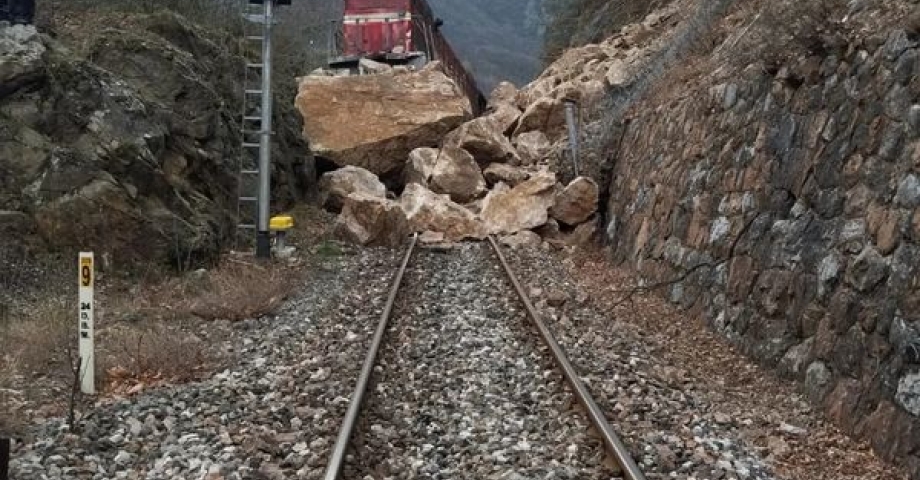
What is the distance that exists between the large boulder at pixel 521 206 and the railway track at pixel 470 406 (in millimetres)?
7516

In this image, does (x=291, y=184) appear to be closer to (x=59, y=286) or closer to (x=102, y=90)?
(x=102, y=90)

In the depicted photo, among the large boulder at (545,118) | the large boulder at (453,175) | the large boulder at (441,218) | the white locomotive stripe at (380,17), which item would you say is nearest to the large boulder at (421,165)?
the large boulder at (453,175)

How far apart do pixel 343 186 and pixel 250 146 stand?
713 cm

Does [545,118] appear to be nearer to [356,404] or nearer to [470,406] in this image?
[470,406]

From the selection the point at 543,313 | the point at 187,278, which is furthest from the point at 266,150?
the point at 543,313

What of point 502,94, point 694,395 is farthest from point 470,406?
point 502,94

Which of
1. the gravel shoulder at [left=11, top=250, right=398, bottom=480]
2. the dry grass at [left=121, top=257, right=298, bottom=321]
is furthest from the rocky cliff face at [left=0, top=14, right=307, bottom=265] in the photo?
the gravel shoulder at [left=11, top=250, right=398, bottom=480]

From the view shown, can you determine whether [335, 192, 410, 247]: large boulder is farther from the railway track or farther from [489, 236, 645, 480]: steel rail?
[489, 236, 645, 480]: steel rail

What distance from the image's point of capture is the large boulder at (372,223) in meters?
18.2

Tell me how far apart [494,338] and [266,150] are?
6711 mm

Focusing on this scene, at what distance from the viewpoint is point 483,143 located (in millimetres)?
23953

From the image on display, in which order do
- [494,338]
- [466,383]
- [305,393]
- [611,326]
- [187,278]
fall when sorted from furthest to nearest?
[187,278]
[611,326]
[494,338]
[466,383]
[305,393]

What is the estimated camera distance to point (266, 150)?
1446 centimetres

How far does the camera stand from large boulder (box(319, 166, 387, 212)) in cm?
2197
